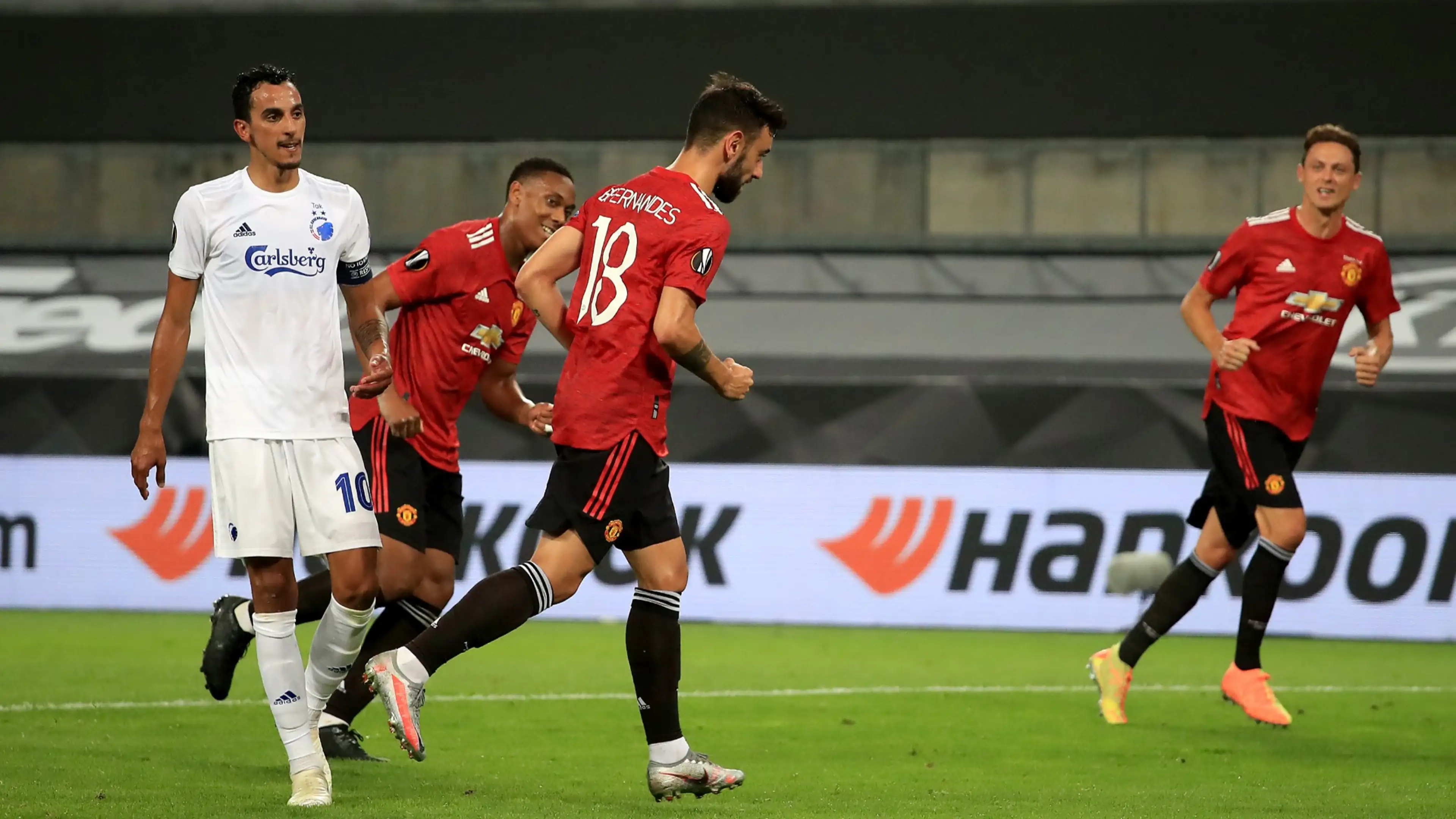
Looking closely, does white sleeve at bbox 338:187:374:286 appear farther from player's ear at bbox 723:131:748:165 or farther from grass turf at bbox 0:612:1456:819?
grass turf at bbox 0:612:1456:819

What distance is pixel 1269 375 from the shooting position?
23.6 ft

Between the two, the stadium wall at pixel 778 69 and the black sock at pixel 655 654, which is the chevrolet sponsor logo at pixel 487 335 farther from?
the stadium wall at pixel 778 69

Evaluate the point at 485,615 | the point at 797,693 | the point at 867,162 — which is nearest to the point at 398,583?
the point at 485,615

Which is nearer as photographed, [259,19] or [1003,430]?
[1003,430]

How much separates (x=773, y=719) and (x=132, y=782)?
2847mm

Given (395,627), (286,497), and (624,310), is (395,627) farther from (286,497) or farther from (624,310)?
(624,310)

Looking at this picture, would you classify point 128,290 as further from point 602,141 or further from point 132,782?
point 132,782

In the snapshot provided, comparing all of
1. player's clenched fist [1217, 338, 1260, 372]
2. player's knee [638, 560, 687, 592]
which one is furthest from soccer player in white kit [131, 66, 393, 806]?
player's clenched fist [1217, 338, 1260, 372]

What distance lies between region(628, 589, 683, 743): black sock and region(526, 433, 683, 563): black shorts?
0.73 ft

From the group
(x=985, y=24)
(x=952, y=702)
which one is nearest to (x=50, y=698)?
(x=952, y=702)

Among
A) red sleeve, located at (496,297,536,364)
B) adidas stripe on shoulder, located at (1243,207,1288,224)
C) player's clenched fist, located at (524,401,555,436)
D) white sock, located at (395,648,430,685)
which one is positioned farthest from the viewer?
adidas stripe on shoulder, located at (1243,207,1288,224)

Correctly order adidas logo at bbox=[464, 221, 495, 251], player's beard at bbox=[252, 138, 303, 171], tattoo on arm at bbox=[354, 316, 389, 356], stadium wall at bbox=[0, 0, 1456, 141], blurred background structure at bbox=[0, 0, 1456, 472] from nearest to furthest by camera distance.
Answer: player's beard at bbox=[252, 138, 303, 171]
tattoo on arm at bbox=[354, 316, 389, 356]
adidas logo at bbox=[464, 221, 495, 251]
blurred background structure at bbox=[0, 0, 1456, 472]
stadium wall at bbox=[0, 0, 1456, 141]

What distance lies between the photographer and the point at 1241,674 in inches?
282

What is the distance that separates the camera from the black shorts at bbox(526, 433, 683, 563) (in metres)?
4.96
